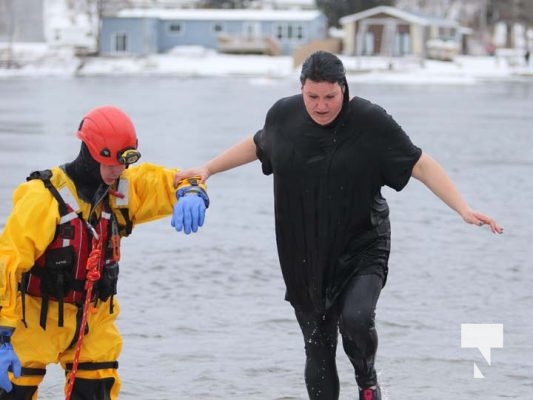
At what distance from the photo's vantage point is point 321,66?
536 cm

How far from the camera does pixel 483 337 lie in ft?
28.5

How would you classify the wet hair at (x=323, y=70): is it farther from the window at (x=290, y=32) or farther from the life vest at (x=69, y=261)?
the window at (x=290, y=32)

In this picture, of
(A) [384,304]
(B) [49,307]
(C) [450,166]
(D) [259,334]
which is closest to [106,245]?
(B) [49,307]

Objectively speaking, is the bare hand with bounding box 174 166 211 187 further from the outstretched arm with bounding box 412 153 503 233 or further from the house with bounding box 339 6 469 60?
the house with bounding box 339 6 469 60

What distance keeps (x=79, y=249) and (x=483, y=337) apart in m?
4.14

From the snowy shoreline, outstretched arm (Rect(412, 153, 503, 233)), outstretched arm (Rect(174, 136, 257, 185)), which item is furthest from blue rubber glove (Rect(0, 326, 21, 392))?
the snowy shoreline

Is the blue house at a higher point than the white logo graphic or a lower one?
lower

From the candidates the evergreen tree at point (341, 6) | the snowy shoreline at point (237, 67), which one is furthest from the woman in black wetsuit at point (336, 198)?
the evergreen tree at point (341, 6)

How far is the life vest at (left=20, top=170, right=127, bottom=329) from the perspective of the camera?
17.0 feet

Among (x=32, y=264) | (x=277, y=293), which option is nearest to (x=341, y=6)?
(x=277, y=293)

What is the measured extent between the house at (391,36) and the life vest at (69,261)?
75.6 metres

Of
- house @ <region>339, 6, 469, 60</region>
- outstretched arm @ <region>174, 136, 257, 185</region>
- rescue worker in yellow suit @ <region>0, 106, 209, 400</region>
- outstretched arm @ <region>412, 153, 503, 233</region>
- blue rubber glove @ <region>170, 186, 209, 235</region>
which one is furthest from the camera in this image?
house @ <region>339, 6, 469, 60</region>

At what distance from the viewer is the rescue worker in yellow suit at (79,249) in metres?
5.14

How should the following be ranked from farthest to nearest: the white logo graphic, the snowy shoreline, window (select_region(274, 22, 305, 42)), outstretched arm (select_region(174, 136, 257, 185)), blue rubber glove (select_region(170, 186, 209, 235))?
window (select_region(274, 22, 305, 42))
the snowy shoreline
the white logo graphic
outstretched arm (select_region(174, 136, 257, 185))
blue rubber glove (select_region(170, 186, 209, 235))
